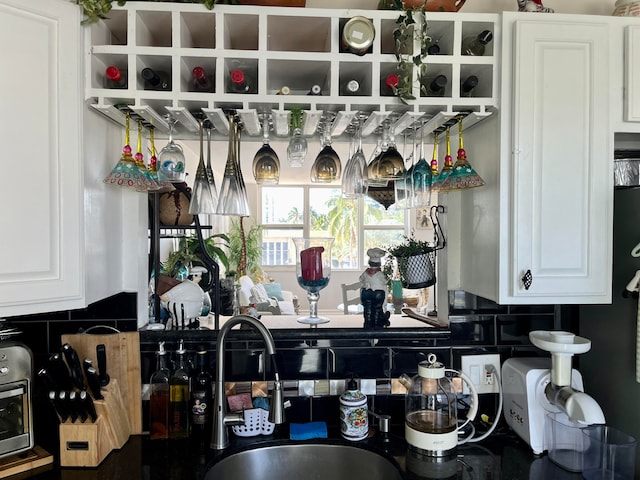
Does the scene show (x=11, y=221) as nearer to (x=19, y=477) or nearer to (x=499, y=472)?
(x=19, y=477)

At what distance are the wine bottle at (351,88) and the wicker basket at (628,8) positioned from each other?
0.84 m

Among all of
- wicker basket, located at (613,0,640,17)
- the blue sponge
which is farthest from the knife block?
wicker basket, located at (613,0,640,17)

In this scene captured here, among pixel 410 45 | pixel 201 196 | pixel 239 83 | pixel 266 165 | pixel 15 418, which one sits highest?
pixel 410 45

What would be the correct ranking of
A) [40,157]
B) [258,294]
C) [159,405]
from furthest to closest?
[258,294]
[159,405]
[40,157]

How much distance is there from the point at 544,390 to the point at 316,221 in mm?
5687

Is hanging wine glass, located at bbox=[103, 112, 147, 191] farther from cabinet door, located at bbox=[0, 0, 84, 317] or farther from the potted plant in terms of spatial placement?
the potted plant

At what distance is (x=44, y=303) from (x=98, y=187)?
38 centimetres

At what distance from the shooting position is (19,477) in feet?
3.93

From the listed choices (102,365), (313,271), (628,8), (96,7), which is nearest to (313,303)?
(313,271)

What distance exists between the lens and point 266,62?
124 cm

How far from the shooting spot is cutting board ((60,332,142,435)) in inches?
56.8

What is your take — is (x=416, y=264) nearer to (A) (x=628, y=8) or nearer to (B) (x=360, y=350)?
(B) (x=360, y=350)

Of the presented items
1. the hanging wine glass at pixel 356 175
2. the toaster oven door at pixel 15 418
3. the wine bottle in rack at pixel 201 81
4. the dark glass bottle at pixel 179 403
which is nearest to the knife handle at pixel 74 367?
the toaster oven door at pixel 15 418

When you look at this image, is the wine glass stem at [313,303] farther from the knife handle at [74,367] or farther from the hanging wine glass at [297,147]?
the knife handle at [74,367]
